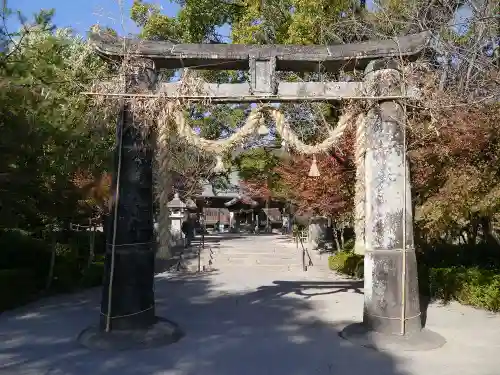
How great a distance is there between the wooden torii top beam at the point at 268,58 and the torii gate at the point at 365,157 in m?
0.01

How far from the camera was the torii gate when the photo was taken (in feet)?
21.8

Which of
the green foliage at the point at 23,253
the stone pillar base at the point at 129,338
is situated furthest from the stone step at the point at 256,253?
the stone pillar base at the point at 129,338

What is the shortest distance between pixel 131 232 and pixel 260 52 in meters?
3.26

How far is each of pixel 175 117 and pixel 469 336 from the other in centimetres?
559

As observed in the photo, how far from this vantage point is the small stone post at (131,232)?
6.65 m

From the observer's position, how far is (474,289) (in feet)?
30.7

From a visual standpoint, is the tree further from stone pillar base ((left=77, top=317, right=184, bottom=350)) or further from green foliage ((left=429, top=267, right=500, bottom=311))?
green foliage ((left=429, top=267, right=500, bottom=311))

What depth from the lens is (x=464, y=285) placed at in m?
9.62

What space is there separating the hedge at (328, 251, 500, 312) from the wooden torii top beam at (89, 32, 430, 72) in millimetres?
4996

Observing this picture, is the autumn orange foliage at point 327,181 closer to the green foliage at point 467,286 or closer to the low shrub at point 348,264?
the low shrub at point 348,264

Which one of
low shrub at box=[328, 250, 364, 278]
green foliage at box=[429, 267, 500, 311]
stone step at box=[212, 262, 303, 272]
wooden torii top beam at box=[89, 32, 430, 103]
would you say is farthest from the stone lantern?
wooden torii top beam at box=[89, 32, 430, 103]

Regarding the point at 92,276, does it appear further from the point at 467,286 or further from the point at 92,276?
the point at 467,286

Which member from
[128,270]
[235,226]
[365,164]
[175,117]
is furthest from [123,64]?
[235,226]

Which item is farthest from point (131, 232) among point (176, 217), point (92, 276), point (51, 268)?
point (176, 217)
